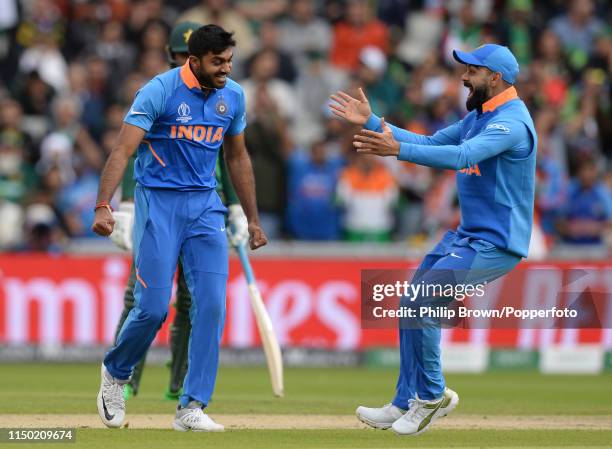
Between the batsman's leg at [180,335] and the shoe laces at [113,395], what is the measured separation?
177cm

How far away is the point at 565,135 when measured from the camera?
1806cm

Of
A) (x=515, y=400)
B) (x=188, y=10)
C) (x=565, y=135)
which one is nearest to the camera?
(x=515, y=400)

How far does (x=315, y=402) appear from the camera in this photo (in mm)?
11406

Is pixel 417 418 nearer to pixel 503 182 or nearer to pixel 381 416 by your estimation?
pixel 381 416

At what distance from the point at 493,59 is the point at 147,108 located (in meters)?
2.18

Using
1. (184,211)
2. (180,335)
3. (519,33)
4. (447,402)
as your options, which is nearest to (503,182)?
(447,402)

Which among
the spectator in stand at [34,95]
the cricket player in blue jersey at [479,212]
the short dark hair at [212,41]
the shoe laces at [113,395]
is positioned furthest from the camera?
the spectator in stand at [34,95]

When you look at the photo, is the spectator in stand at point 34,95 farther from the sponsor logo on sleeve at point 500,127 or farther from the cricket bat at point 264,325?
the sponsor logo on sleeve at point 500,127

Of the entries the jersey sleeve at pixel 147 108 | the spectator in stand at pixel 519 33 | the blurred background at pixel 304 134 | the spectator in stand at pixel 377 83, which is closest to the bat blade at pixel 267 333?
the jersey sleeve at pixel 147 108

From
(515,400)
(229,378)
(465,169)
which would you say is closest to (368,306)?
(465,169)

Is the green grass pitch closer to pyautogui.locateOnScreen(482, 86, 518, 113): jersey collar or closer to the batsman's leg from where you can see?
the batsman's leg

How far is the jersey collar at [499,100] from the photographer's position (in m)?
8.70

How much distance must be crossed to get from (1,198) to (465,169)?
30.0 ft

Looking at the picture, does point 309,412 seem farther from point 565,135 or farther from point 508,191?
point 565,135
